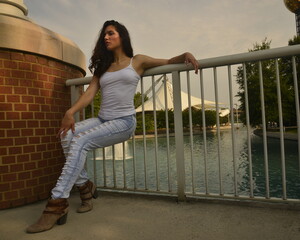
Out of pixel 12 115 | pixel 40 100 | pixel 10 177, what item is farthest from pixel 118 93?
pixel 10 177

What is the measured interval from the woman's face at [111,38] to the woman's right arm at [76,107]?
27 centimetres

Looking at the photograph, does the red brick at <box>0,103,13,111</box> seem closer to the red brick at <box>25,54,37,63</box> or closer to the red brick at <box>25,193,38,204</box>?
the red brick at <box>25,54,37,63</box>

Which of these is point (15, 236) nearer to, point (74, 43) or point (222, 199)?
point (222, 199)

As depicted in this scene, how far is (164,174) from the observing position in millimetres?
5910

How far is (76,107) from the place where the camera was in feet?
5.80

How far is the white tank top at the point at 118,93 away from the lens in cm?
182

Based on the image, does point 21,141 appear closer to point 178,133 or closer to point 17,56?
point 17,56

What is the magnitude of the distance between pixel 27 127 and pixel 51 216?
83 centimetres

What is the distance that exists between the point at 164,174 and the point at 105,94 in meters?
4.36

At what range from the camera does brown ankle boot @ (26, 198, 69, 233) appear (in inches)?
55.3

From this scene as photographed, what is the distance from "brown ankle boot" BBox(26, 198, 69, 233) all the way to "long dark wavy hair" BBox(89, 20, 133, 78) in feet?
3.15

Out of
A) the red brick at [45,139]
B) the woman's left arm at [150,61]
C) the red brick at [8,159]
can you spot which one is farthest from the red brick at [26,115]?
the woman's left arm at [150,61]

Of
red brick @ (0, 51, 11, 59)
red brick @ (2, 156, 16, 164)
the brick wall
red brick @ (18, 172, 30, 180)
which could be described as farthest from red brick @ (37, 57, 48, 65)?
red brick @ (18, 172, 30, 180)

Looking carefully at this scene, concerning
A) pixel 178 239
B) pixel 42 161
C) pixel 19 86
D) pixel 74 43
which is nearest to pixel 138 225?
pixel 178 239
